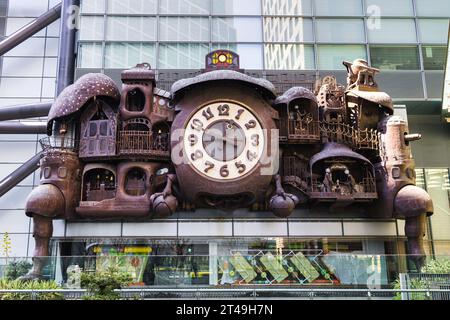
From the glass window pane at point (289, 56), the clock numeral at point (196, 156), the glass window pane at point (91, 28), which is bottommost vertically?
the clock numeral at point (196, 156)

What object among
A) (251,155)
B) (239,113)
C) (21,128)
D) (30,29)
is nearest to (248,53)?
(239,113)

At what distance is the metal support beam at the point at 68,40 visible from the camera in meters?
29.4

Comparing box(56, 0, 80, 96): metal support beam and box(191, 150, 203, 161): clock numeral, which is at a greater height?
box(56, 0, 80, 96): metal support beam

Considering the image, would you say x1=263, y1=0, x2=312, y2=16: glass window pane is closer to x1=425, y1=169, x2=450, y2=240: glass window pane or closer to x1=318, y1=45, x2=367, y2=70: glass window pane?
x1=318, y1=45, x2=367, y2=70: glass window pane

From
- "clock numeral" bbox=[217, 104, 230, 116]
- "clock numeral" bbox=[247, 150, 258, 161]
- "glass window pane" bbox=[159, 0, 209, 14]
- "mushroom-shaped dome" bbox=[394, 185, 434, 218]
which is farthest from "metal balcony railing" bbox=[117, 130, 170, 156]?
"glass window pane" bbox=[159, 0, 209, 14]

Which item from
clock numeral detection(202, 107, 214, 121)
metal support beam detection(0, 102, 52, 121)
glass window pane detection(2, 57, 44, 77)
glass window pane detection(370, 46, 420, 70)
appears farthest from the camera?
glass window pane detection(2, 57, 44, 77)

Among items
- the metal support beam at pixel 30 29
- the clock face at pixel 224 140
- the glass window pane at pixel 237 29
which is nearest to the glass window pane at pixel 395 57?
the glass window pane at pixel 237 29

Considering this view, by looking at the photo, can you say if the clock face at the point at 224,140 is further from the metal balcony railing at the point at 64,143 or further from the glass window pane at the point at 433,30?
the glass window pane at the point at 433,30

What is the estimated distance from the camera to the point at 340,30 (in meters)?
28.5

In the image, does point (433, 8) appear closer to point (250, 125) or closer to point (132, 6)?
point (250, 125)

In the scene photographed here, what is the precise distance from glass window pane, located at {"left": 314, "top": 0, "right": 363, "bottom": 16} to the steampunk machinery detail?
905cm

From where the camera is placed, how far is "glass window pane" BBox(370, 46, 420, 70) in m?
28.2

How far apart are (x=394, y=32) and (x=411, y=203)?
1220 cm

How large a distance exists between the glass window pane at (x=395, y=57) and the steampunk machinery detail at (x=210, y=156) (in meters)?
7.47
